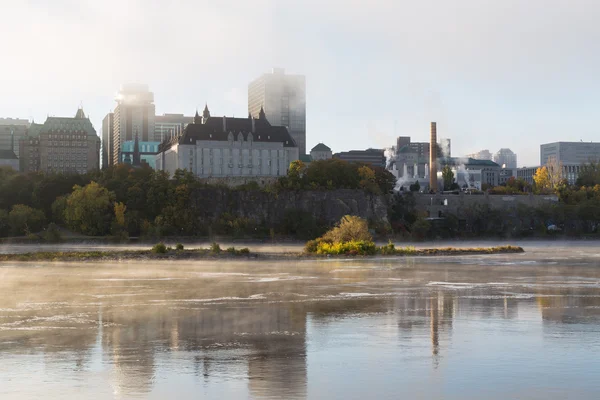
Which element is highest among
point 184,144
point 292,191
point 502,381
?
point 184,144

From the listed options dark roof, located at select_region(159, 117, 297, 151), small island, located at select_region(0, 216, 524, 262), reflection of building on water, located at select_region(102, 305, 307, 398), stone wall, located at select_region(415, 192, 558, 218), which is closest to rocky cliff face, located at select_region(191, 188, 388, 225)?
stone wall, located at select_region(415, 192, 558, 218)

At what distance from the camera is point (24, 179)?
129 meters

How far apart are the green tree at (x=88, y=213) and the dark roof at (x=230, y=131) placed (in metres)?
72.9

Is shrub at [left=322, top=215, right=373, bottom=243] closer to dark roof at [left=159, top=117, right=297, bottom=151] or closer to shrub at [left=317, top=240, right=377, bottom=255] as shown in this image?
shrub at [left=317, top=240, right=377, bottom=255]

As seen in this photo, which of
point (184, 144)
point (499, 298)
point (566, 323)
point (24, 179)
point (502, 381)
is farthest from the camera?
point (184, 144)

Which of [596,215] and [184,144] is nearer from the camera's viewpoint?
[596,215]

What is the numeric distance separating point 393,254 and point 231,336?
4645cm

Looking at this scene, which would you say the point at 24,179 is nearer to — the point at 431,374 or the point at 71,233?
the point at 71,233

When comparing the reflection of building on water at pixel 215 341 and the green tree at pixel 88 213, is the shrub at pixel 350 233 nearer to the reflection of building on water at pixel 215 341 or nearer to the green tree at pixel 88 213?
the reflection of building on water at pixel 215 341

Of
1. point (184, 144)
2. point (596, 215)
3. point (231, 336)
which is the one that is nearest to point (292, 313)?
point (231, 336)

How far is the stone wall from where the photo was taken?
463 ft

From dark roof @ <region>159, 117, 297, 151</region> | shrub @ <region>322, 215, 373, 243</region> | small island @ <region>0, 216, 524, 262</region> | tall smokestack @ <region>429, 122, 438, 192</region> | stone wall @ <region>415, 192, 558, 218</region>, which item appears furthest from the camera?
dark roof @ <region>159, 117, 297, 151</region>

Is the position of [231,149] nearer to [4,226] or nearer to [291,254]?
[4,226]

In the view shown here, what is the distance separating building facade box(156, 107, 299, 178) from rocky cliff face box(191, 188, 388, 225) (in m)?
51.2
